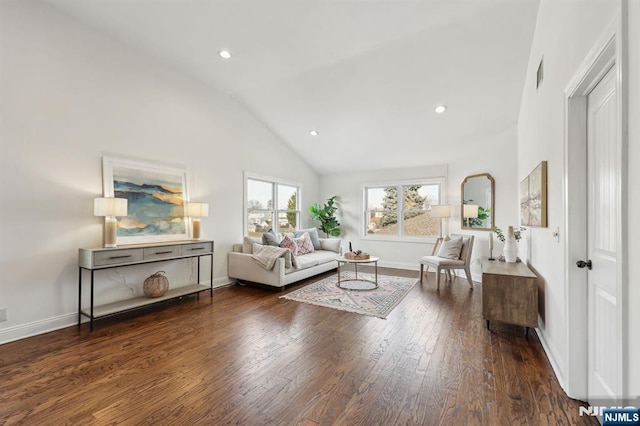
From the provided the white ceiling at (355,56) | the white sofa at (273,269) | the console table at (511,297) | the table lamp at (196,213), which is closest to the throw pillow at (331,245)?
the white sofa at (273,269)

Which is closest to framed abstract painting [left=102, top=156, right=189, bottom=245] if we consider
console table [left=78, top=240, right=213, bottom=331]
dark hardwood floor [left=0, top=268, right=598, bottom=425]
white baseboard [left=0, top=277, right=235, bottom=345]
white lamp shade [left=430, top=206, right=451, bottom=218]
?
console table [left=78, top=240, right=213, bottom=331]

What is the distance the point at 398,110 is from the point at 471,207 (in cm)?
215

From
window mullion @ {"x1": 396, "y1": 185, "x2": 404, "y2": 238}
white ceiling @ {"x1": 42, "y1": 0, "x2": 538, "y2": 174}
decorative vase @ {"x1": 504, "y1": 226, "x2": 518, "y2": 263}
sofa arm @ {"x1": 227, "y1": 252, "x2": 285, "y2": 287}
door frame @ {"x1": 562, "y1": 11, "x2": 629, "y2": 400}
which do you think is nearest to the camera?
door frame @ {"x1": 562, "y1": 11, "x2": 629, "y2": 400}

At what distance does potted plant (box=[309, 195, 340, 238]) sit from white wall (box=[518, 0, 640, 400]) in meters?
4.23

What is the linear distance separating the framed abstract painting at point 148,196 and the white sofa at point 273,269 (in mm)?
943

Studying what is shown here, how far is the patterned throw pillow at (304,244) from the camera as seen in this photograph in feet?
17.8

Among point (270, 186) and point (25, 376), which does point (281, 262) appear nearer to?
point (270, 186)

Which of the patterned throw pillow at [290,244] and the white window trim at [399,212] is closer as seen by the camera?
the patterned throw pillow at [290,244]

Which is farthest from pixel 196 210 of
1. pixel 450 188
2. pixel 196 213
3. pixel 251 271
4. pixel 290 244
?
pixel 450 188

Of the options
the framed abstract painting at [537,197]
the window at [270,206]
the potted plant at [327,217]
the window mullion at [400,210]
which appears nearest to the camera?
the framed abstract painting at [537,197]

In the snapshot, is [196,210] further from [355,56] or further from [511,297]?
[511,297]

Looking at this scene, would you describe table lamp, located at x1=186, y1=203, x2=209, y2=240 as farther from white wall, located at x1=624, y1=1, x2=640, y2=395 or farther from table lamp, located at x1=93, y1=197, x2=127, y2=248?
white wall, located at x1=624, y1=1, x2=640, y2=395

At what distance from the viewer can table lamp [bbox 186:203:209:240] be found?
402cm

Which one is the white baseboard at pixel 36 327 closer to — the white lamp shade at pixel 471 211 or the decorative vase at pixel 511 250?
the decorative vase at pixel 511 250
